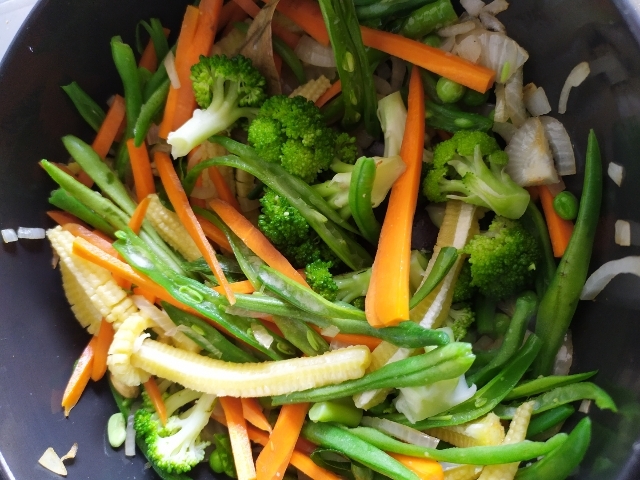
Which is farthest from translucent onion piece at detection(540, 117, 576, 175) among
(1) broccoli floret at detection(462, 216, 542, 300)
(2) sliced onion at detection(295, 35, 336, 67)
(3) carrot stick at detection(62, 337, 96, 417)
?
(3) carrot stick at detection(62, 337, 96, 417)

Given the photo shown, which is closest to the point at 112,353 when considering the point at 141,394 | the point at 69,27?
the point at 141,394

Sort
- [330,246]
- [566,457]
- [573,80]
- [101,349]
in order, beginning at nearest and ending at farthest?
1. [566,457]
2. [573,80]
3. [330,246]
4. [101,349]

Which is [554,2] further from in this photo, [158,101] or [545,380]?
[158,101]

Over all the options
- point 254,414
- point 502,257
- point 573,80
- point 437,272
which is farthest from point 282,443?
point 573,80

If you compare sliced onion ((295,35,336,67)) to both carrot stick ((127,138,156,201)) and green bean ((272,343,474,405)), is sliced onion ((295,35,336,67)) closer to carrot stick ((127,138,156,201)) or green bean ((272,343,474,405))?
carrot stick ((127,138,156,201))

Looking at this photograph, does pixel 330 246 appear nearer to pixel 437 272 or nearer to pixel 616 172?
pixel 437 272

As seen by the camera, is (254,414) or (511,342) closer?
(511,342)
